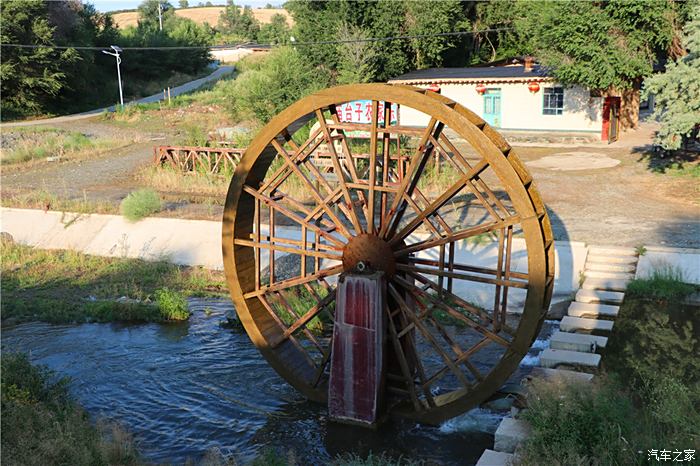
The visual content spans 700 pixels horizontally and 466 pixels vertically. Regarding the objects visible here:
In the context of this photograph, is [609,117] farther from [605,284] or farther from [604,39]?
[605,284]

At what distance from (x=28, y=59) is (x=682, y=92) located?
3197 centimetres

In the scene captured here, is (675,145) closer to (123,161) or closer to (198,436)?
(198,436)

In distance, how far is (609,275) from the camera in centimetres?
1170

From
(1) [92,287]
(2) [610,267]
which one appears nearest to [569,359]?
(2) [610,267]

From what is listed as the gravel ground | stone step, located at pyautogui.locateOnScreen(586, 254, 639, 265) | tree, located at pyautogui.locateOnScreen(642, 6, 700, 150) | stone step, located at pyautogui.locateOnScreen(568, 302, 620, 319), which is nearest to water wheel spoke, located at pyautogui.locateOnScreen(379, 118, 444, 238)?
stone step, located at pyautogui.locateOnScreen(568, 302, 620, 319)

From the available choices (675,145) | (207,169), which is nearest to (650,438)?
(675,145)

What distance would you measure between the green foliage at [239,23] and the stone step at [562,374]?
246 ft

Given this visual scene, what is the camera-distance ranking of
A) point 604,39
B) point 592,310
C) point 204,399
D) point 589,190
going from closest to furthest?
point 204,399 < point 592,310 < point 589,190 < point 604,39

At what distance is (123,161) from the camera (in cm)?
2495

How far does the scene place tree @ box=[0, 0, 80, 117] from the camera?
118ft

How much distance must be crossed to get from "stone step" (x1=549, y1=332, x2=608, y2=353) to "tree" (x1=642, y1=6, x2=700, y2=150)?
927 centimetres

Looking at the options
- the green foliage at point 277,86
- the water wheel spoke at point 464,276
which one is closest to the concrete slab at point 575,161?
the green foliage at point 277,86

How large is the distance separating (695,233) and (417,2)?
76.5 ft

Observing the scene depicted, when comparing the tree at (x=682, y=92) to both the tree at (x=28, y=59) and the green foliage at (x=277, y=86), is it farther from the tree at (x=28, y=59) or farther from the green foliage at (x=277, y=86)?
the tree at (x=28, y=59)
